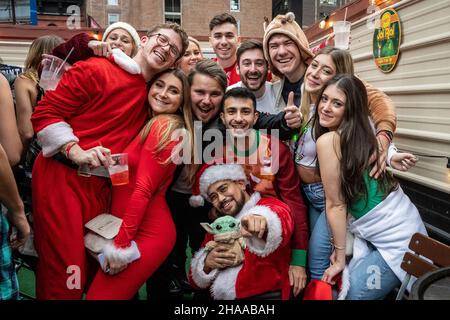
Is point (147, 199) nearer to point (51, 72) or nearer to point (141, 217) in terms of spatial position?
point (141, 217)

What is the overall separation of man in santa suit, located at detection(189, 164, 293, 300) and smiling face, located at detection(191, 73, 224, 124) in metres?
0.34

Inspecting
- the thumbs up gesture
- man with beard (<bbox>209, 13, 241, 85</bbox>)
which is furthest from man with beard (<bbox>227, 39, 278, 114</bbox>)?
man with beard (<bbox>209, 13, 241, 85</bbox>)

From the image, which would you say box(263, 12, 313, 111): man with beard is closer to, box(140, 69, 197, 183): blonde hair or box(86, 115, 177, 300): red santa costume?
box(140, 69, 197, 183): blonde hair

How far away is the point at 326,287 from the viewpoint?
6.38 feet

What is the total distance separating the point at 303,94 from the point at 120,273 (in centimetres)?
159

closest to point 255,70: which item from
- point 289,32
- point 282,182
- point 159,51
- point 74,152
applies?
point 289,32

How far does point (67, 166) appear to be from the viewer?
2.03 m

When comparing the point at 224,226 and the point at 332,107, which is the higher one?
the point at 332,107

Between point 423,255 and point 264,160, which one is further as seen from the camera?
point 264,160

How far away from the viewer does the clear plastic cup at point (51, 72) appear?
83.8 inches

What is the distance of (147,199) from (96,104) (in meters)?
0.59

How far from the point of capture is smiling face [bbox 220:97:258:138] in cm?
218
